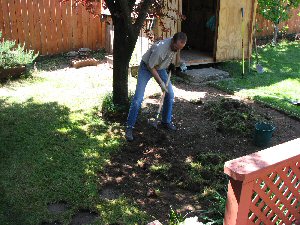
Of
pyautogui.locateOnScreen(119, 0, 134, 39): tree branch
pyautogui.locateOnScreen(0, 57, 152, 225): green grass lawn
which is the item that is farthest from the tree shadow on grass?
pyautogui.locateOnScreen(119, 0, 134, 39): tree branch

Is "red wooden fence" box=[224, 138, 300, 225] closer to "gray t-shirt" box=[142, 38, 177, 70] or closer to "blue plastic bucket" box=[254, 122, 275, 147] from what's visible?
"blue plastic bucket" box=[254, 122, 275, 147]

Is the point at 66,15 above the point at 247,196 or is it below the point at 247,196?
above

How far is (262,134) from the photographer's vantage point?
594 centimetres

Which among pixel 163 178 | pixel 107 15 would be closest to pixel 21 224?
pixel 163 178

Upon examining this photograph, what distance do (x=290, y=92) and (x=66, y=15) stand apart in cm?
698

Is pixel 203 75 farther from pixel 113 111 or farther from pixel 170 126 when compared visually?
pixel 113 111

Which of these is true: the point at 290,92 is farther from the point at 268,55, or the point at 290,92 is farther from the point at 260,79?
the point at 268,55

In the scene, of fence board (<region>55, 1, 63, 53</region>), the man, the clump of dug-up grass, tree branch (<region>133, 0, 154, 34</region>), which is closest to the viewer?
the man

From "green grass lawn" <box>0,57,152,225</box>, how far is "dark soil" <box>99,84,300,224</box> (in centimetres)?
24

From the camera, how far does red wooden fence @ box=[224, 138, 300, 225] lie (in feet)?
9.30

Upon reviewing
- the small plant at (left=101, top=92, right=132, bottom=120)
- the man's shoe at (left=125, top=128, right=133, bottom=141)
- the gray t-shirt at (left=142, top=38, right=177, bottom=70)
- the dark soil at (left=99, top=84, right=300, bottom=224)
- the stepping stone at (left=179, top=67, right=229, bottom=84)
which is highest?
the gray t-shirt at (left=142, top=38, right=177, bottom=70)

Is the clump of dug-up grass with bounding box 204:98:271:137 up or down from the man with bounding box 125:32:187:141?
down

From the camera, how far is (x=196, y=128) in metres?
6.64

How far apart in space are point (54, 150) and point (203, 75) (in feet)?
16.9
